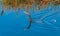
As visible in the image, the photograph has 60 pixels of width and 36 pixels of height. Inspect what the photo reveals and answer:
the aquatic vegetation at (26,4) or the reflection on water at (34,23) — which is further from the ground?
the aquatic vegetation at (26,4)

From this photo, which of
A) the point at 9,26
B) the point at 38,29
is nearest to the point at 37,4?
the point at 38,29

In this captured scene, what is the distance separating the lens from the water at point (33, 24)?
141 centimetres

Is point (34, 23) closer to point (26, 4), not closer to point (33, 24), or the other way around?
point (33, 24)

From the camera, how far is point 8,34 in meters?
1.46

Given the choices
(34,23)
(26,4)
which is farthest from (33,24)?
(26,4)

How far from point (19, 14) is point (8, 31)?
0.22m

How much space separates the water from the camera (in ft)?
4.61

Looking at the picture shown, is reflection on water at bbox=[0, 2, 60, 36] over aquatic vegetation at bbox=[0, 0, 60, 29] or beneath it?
beneath

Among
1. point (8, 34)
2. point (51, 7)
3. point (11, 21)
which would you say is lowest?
point (8, 34)

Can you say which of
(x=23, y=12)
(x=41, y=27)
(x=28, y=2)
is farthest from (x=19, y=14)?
(x=41, y=27)

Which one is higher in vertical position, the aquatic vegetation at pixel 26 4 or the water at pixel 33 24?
the aquatic vegetation at pixel 26 4

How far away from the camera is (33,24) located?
1438 millimetres

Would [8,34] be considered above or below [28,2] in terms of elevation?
below

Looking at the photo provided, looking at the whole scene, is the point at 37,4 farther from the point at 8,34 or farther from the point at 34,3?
the point at 8,34
